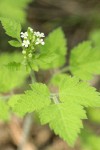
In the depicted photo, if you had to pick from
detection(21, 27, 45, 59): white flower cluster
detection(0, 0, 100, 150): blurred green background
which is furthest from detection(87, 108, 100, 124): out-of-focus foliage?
detection(21, 27, 45, 59): white flower cluster

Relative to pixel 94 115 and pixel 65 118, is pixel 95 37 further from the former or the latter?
pixel 65 118

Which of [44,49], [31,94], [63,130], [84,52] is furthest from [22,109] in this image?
[84,52]

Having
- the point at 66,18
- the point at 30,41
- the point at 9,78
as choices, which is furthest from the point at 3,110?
the point at 66,18

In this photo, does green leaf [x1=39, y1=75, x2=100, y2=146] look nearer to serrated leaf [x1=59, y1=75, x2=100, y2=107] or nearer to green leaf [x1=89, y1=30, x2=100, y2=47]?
serrated leaf [x1=59, y1=75, x2=100, y2=107]

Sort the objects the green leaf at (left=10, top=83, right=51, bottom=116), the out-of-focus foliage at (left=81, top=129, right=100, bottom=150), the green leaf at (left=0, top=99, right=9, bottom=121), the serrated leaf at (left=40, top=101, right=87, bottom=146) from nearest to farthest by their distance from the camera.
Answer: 1. the serrated leaf at (left=40, top=101, right=87, bottom=146)
2. the green leaf at (left=10, top=83, right=51, bottom=116)
3. the green leaf at (left=0, top=99, right=9, bottom=121)
4. the out-of-focus foliage at (left=81, top=129, right=100, bottom=150)

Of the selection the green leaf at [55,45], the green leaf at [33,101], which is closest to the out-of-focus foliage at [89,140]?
the green leaf at [55,45]

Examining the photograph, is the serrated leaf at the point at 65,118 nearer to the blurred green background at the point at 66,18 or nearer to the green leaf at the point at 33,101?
the green leaf at the point at 33,101

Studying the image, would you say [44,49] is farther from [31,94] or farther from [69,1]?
[69,1]
